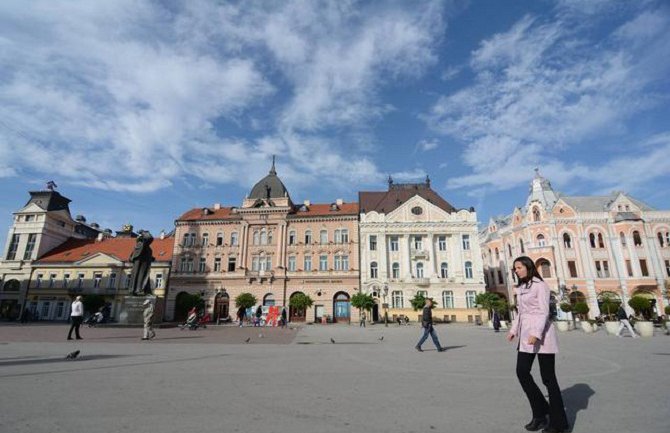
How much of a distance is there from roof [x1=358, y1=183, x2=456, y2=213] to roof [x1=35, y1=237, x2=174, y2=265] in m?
27.2

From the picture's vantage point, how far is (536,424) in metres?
4.22

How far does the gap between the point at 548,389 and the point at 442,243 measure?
41836 mm

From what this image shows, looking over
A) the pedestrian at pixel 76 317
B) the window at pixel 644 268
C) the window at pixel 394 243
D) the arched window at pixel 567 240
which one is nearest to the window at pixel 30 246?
the pedestrian at pixel 76 317

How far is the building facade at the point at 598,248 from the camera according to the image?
41.8 m

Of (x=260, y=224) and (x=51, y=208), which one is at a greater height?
(x=51, y=208)

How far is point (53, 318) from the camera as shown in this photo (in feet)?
147

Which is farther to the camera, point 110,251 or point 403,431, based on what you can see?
point 110,251

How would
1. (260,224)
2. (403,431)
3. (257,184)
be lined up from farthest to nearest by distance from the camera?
(257,184) → (260,224) → (403,431)

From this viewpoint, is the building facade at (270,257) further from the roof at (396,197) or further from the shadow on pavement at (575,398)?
the shadow on pavement at (575,398)

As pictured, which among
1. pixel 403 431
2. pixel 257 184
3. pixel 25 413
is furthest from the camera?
pixel 257 184

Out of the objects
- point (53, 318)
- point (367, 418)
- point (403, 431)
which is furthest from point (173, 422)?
point (53, 318)

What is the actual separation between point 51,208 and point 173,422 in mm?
60205

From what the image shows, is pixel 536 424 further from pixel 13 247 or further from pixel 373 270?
pixel 13 247

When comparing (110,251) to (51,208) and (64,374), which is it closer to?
(51,208)
